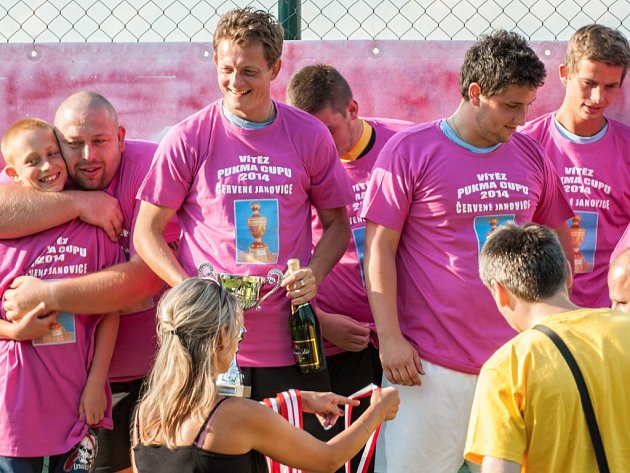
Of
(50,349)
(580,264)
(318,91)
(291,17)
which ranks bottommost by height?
(50,349)

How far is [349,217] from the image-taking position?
16.4 feet

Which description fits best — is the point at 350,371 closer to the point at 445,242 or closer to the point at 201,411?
the point at 445,242

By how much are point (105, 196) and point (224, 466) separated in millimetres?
1735

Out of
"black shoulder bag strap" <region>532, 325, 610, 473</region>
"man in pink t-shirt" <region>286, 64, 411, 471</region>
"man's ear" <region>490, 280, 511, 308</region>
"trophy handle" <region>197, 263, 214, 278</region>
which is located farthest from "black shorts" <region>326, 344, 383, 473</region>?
"black shoulder bag strap" <region>532, 325, 610, 473</region>

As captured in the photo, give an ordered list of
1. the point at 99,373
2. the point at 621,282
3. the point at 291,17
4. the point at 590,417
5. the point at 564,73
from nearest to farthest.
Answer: the point at 590,417
the point at 621,282
the point at 99,373
the point at 564,73
the point at 291,17

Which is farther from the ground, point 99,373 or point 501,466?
point 99,373

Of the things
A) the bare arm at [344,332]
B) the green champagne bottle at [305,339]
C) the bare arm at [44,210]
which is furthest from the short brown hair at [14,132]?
the bare arm at [344,332]

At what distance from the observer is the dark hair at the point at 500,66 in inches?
177

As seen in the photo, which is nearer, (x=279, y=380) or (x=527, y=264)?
(x=527, y=264)

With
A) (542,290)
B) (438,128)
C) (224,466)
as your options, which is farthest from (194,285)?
(438,128)

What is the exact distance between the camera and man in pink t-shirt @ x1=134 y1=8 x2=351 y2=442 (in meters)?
4.39

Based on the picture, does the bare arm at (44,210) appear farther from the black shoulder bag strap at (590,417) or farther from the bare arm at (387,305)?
the black shoulder bag strap at (590,417)

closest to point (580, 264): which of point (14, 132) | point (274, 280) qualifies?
point (274, 280)

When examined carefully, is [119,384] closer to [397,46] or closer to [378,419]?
[378,419]
